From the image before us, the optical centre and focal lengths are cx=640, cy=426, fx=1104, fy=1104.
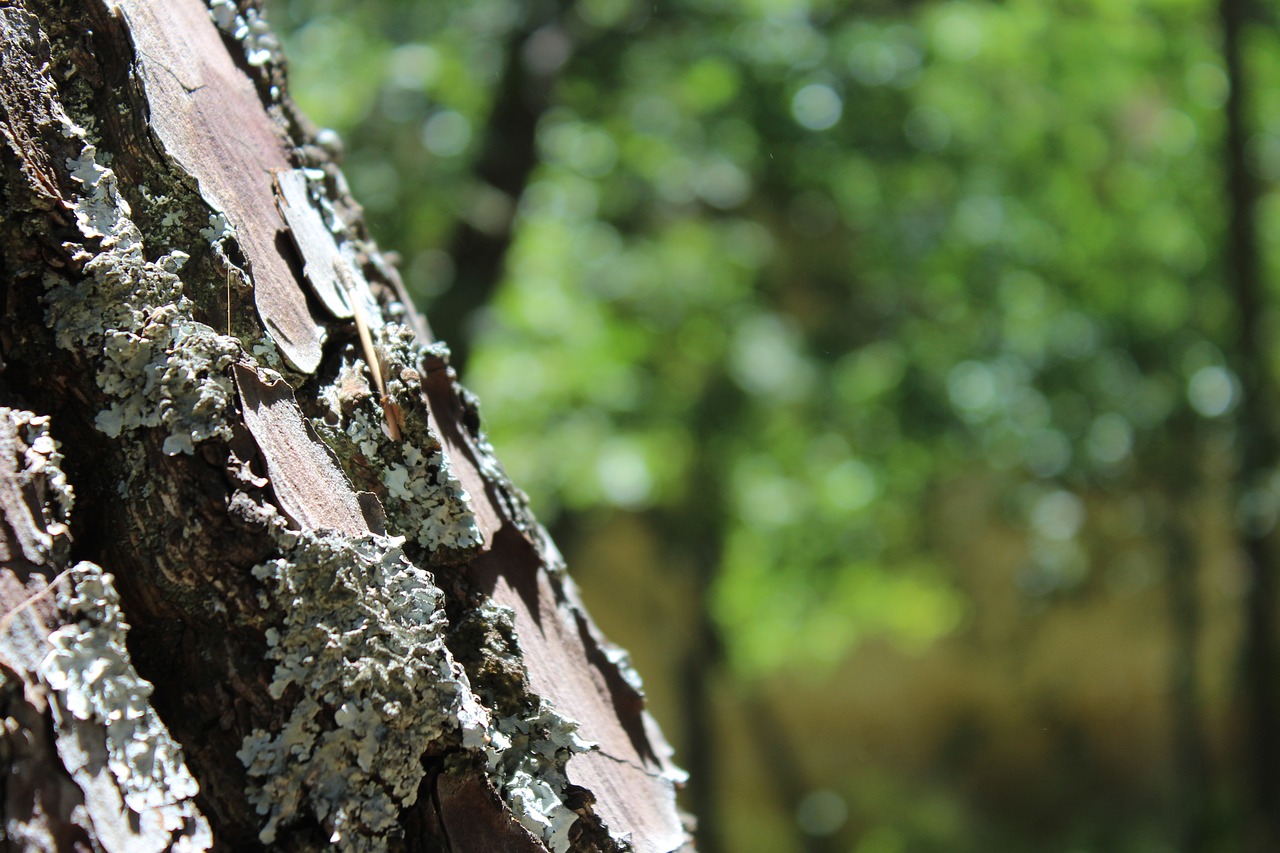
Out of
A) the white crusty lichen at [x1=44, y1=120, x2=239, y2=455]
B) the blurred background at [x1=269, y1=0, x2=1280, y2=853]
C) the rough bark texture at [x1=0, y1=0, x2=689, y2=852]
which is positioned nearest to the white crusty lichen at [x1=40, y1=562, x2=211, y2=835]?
the rough bark texture at [x1=0, y1=0, x2=689, y2=852]

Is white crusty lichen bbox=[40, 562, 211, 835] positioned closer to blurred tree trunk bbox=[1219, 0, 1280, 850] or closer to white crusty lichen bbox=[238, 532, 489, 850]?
white crusty lichen bbox=[238, 532, 489, 850]

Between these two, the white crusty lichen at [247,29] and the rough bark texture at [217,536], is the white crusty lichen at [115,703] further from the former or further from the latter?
the white crusty lichen at [247,29]

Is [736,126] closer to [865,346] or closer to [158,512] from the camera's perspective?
[865,346]

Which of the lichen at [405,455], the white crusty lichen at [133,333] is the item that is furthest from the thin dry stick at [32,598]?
the lichen at [405,455]

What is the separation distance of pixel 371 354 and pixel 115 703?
1.32 feet

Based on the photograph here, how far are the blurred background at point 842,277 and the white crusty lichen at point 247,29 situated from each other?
324 cm

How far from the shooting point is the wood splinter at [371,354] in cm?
102

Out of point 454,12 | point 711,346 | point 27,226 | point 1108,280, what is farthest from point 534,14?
point 27,226

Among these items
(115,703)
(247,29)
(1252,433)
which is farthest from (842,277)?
(115,703)

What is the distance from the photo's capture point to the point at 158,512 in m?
0.83

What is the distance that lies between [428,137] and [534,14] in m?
0.78

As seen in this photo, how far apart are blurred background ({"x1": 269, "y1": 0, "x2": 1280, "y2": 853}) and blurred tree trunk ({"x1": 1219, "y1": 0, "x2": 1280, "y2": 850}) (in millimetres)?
23

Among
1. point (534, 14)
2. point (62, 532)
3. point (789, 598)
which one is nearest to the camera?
point (62, 532)

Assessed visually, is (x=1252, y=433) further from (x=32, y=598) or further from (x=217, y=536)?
(x=32, y=598)
